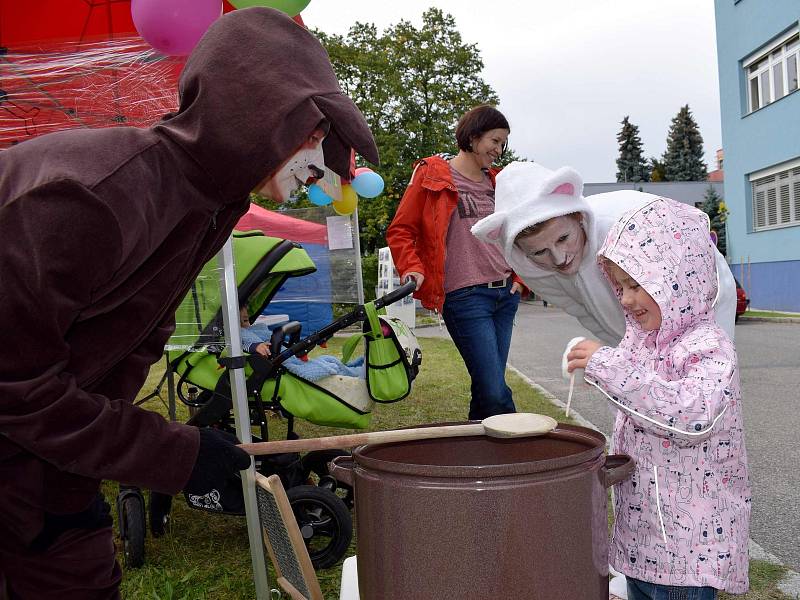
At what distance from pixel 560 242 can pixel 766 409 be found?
422 cm

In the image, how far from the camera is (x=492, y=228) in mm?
2152

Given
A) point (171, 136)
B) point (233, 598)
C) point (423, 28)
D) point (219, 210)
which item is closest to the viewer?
point (171, 136)

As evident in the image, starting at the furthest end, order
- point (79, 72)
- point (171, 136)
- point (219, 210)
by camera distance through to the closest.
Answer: point (79, 72) → point (219, 210) → point (171, 136)

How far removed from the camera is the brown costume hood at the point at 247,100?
1419 mm

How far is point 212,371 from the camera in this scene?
11.3ft

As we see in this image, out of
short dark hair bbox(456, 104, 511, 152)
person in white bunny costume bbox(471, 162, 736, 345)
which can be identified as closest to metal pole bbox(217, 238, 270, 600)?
person in white bunny costume bbox(471, 162, 736, 345)

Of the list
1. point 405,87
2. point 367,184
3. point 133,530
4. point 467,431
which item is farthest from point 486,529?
point 405,87

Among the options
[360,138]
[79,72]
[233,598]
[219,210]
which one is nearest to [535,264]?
[360,138]

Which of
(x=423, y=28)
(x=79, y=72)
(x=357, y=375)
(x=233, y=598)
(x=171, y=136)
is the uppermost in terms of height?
(x=423, y=28)

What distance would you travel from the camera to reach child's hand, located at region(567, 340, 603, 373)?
1615 mm

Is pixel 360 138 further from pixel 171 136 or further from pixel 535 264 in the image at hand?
pixel 535 264

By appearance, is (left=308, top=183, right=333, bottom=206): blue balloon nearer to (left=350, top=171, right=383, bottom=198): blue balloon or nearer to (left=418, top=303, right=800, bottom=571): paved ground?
(left=350, top=171, right=383, bottom=198): blue balloon

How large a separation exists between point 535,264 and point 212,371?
1.82m

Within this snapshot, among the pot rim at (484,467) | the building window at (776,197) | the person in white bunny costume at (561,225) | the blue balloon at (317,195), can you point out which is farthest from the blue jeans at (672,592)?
the building window at (776,197)
